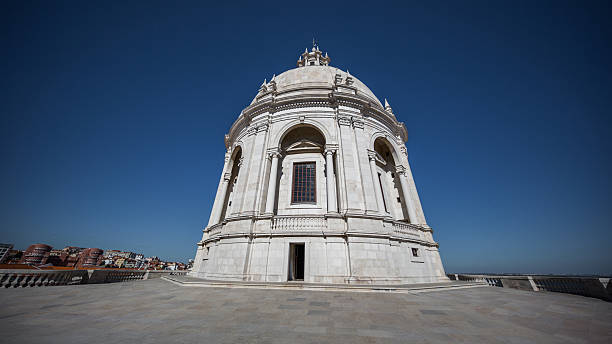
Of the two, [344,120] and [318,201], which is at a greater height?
[344,120]

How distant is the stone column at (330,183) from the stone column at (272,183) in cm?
377

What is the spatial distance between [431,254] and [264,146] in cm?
1515

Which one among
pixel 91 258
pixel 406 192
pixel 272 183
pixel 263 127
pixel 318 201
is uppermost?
pixel 263 127

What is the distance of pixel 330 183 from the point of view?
599 inches

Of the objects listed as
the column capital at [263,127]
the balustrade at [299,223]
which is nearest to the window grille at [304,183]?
the balustrade at [299,223]

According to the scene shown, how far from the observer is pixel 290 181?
1614cm

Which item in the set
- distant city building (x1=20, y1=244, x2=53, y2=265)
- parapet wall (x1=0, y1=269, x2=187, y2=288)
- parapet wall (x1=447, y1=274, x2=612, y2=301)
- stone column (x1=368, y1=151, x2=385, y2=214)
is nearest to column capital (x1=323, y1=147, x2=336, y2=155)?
stone column (x1=368, y1=151, x2=385, y2=214)

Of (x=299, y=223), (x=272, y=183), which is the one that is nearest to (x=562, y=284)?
(x=299, y=223)

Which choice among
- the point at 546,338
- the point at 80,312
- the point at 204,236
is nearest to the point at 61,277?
the point at 204,236

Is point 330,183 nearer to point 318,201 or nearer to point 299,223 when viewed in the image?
point 318,201

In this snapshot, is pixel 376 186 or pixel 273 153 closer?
pixel 376 186

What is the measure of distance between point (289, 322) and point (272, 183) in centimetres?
1083

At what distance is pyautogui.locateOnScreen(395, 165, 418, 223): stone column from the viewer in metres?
16.8

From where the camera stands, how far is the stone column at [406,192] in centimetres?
1678
